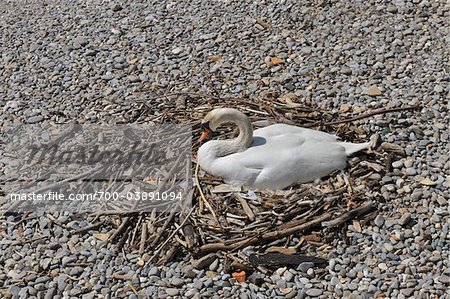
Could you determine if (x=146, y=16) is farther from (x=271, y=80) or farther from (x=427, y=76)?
(x=427, y=76)

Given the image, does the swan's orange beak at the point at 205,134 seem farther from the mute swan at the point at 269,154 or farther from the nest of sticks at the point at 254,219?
the nest of sticks at the point at 254,219

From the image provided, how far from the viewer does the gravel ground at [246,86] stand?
180 inches

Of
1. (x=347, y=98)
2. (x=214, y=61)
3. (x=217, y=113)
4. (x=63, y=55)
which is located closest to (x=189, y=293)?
(x=217, y=113)

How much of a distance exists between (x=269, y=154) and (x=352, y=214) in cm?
65

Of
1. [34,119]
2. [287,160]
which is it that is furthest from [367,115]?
[34,119]

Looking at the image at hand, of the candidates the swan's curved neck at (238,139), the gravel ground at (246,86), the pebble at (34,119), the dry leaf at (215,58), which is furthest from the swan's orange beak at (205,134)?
the pebble at (34,119)

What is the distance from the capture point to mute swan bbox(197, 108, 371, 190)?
4.97m

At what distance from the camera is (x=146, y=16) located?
24.8 ft

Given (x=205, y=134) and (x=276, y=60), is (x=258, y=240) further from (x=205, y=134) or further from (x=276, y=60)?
(x=276, y=60)

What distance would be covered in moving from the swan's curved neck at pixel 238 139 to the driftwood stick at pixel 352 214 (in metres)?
0.77

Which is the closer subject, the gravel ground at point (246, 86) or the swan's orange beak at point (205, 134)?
the gravel ground at point (246, 86)

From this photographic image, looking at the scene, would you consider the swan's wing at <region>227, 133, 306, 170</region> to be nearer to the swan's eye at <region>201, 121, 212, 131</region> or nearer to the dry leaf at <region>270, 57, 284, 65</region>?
the swan's eye at <region>201, 121, 212, 131</region>

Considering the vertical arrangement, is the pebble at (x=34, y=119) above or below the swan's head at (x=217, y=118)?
below

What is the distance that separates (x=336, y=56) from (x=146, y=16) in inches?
80.2
